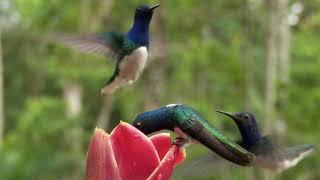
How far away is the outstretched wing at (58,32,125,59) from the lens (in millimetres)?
3091

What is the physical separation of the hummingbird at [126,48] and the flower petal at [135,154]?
0.90 meters

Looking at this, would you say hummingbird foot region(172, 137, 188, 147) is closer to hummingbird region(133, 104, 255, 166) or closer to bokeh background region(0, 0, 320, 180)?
hummingbird region(133, 104, 255, 166)

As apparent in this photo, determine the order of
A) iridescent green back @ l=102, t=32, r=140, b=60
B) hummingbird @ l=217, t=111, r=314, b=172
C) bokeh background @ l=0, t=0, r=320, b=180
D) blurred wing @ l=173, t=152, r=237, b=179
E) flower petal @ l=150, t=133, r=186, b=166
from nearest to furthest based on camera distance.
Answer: flower petal @ l=150, t=133, r=186, b=166
blurred wing @ l=173, t=152, r=237, b=179
hummingbird @ l=217, t=111, r=314, b=172
iridescent green back @ l=102, t=32, r=140, b=60
bokeh background @ l=0, t=0, r=320, b=180

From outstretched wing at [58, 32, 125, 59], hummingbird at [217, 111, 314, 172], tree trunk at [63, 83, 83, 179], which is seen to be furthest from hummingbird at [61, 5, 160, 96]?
tree trunk at [63, 83, 83, 179]

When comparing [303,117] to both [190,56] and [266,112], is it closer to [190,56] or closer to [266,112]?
[266,112]

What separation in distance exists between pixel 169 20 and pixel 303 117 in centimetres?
395

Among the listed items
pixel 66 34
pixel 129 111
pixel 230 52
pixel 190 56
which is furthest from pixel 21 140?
pixel 66 34

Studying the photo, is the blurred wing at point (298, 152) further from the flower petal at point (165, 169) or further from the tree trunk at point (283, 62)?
the tree trunk at point (283, 62)

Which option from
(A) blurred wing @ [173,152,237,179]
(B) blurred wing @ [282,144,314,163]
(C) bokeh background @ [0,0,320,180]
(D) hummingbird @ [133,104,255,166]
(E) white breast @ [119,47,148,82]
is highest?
(D) hummingbird @ [133,104,255,166]

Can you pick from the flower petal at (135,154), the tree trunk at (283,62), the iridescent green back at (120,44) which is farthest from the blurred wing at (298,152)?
the tree trunk at (283,62)

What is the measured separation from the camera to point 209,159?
6.84 feet

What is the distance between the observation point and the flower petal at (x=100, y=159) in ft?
4.87

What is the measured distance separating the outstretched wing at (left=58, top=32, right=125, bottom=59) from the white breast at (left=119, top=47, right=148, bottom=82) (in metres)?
0.29

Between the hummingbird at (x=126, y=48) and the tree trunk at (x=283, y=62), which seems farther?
the tree trunk at (x=283, y=62)
